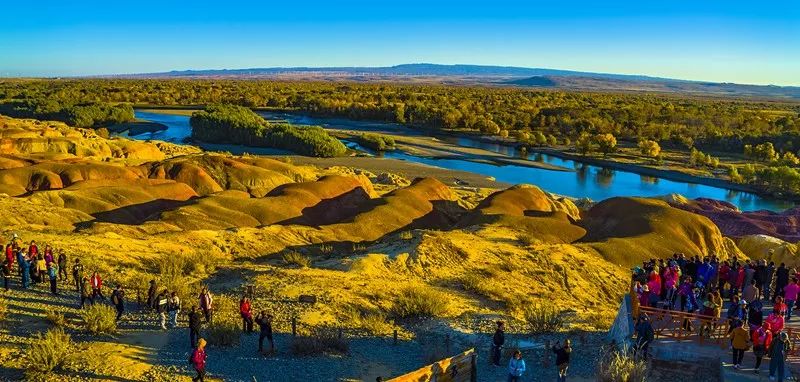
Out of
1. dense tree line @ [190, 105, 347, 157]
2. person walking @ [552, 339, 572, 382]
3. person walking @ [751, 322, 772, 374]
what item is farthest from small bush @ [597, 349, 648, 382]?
dense tree line @ [190, 105, 347, 157]

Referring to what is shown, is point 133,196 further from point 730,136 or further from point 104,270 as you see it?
point 730,136

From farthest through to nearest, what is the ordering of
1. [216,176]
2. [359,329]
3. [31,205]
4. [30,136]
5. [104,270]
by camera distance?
[30,136], [216,176], [31,205], [104,270], [359,329]

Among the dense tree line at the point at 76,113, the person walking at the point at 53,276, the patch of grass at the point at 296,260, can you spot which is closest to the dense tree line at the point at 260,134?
the dense tree line at the point at 76,113

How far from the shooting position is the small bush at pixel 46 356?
42.1 feet

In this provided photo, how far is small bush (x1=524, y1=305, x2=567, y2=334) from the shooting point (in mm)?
17859

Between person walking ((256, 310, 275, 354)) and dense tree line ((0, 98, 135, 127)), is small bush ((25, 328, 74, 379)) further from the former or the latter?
dense tree line ((0, 98, 135, 127))

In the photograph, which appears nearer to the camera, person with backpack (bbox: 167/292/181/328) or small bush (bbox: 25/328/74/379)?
small bush (bbox: 25/328/74/379)

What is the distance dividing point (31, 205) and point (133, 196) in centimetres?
585

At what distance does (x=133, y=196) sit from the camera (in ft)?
119

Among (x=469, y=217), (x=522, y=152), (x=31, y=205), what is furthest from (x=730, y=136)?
(x=31, y=205)

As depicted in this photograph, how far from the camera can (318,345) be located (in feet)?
50.7

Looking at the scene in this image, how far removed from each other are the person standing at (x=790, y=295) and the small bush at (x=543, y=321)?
18.2 feet

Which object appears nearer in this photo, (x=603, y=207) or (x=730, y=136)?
(x=603, y=207)

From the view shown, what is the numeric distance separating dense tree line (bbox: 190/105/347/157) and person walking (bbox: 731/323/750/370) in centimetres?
6540
